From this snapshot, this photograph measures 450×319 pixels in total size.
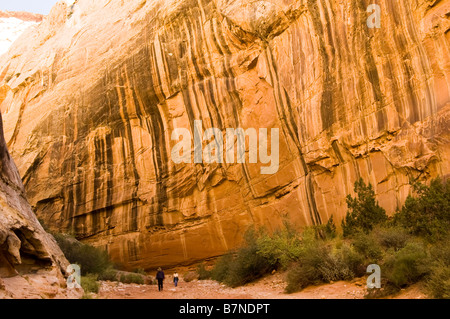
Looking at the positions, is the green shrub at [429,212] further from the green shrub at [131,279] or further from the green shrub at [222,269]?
the green shrub at [131,279]

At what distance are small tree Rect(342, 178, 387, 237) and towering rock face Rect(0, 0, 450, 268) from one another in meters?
0.50

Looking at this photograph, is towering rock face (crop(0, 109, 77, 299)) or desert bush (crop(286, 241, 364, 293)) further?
desert bush (crop(286, 241, 364, 293))

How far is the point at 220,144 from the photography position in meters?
21.3

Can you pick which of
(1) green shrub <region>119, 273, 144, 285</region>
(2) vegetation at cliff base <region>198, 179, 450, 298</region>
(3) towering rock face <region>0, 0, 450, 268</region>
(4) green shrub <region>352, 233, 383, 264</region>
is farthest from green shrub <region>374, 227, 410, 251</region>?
(1) green shrub <region>119, 273, 144, 285</region>

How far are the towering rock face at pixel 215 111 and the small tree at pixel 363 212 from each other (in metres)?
0.50

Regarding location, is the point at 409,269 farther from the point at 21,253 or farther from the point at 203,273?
the point at 203,273

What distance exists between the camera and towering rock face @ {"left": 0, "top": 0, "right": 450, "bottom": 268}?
14648 mm

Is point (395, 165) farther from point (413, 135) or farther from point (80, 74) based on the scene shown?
point (80, 74)

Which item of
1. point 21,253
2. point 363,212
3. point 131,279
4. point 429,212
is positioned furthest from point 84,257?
point 429,212

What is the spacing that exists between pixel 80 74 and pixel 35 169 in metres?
6.76

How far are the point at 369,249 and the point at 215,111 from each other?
38.6ft

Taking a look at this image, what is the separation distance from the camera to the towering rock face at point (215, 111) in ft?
48.1

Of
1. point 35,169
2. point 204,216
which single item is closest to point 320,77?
point 204,216

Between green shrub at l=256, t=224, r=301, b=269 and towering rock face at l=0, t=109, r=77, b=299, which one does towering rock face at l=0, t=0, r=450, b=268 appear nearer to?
green shrub at l=256, t=224, r=301, b=269
